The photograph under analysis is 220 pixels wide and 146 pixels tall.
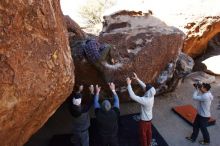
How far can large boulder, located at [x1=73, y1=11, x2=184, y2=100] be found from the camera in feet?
25.2

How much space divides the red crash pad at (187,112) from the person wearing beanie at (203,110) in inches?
32.9

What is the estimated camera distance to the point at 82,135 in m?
6.64

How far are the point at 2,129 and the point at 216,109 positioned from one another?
19.2ft

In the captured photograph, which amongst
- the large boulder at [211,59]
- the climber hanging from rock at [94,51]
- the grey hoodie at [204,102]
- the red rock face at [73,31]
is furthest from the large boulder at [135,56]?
the large boulder at [211,59]

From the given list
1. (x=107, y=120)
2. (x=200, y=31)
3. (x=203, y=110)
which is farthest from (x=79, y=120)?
(x=200, y=31)

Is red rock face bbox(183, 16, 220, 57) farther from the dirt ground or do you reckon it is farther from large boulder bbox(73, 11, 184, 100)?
large boulder bbox(73, 11, 184, 100)

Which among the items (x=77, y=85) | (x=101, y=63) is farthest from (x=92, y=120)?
(x=101, y=63)

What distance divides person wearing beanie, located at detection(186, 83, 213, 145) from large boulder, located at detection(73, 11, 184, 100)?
1.39 meters


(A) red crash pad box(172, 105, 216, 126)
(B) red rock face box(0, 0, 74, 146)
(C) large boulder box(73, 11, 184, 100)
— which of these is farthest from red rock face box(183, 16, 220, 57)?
(B) red rock face box(0, 0, 74, 146)

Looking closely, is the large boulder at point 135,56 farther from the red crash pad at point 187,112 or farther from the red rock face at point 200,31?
the red rock face at point 200,31

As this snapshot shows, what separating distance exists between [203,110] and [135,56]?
6.09 feet

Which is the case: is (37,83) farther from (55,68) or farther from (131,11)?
(131,11)

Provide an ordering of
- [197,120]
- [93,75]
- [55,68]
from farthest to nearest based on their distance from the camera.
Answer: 1. [93,75]
2. [197,120]
3. [55,68]

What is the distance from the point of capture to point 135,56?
7.84 metres
